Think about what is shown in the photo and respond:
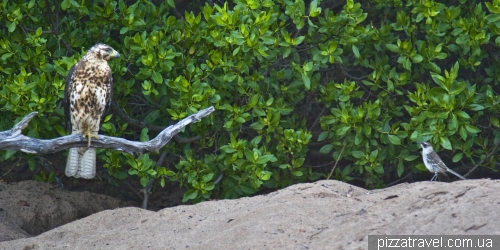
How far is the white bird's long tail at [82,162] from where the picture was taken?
7035 millimetres

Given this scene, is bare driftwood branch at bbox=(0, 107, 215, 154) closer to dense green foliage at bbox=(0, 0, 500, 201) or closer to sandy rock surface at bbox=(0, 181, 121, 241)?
dense green foliage at bbox=(0, 0, 500, 201)

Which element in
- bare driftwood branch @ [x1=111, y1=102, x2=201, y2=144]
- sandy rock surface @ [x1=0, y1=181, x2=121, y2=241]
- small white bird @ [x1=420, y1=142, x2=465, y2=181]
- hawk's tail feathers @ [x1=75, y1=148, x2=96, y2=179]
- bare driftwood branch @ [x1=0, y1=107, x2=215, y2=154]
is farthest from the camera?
bare driftwood branch @ [x1=111, y1=102, x2=201, y2=144]

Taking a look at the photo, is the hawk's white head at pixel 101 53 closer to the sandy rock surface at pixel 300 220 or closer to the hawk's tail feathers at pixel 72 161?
the hawk's tail feathers at pixel 72 161

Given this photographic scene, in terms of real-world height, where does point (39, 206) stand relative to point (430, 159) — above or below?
below

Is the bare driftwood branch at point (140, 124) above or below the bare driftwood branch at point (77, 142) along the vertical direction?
below

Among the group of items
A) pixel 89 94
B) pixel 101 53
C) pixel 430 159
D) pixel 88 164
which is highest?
pixel 101 53

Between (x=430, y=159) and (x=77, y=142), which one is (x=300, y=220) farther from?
(x=430, y=159)

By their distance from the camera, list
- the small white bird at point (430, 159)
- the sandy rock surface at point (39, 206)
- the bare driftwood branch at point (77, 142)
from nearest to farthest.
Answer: the bare driftwood branch at point (77, 142), the small white bird at point (430, 159), the sandy rock surface at point (39, 206)

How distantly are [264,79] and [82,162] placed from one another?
1.70m

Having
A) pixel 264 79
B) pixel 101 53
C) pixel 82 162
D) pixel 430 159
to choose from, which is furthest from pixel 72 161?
pixel 430 159

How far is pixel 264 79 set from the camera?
708 cm

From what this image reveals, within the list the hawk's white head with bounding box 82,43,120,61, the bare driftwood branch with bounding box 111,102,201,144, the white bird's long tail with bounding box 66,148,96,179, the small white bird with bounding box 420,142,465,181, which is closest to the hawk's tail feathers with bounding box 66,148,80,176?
the white bird's long tail with bounding box 66,148,96,179

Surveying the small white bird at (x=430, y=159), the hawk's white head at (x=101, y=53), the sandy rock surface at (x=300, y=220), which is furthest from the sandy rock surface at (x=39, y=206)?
the small white bird at (x=430, y=159)

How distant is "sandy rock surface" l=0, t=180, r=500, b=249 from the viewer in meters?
4.86
